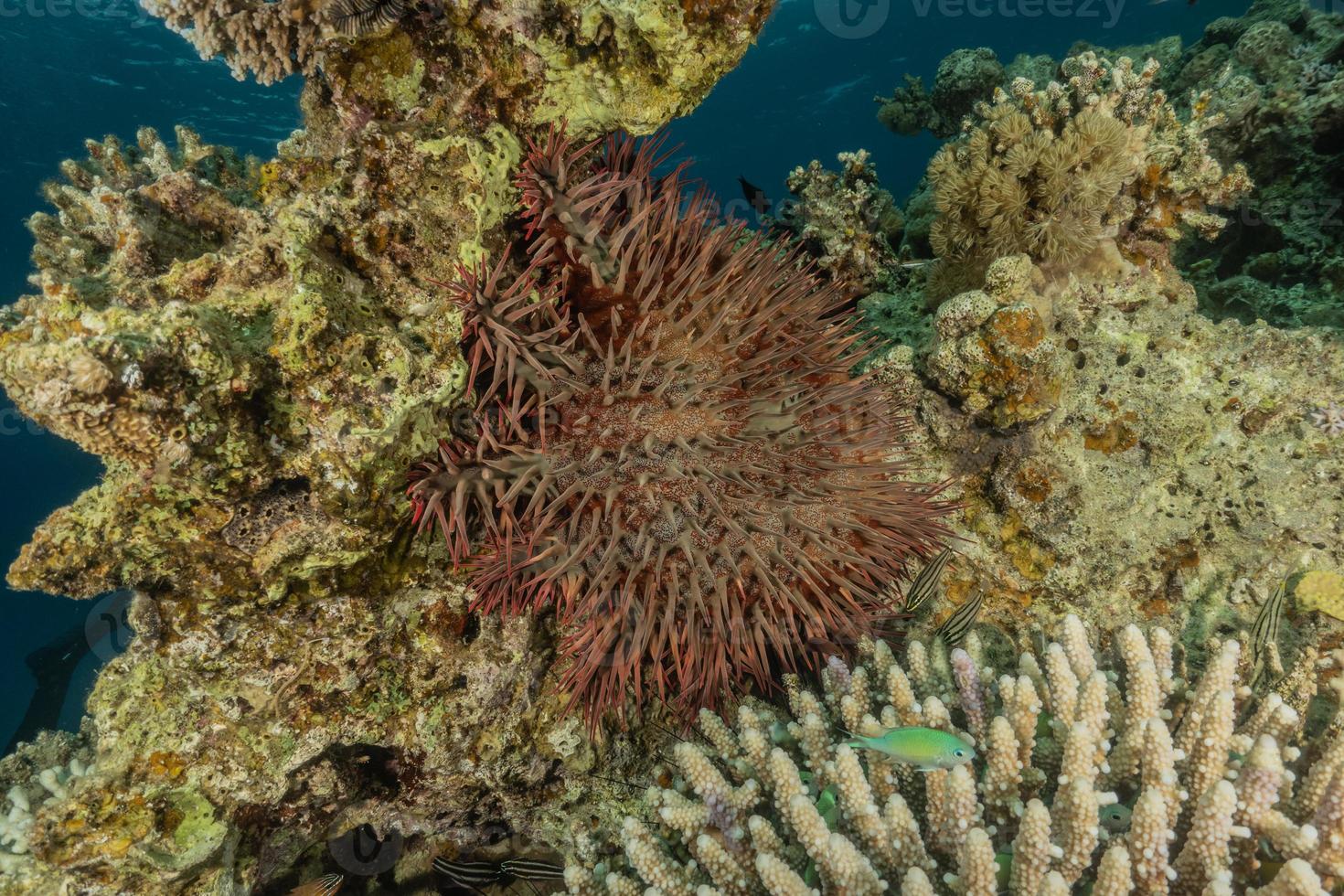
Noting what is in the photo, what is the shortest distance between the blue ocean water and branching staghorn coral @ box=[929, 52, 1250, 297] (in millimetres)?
1814

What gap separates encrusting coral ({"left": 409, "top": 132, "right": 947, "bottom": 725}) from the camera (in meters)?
2.48

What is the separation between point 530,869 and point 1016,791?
2250 mm

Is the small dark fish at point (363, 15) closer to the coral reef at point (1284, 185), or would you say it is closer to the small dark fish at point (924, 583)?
the small dark fish at point (924, 583)

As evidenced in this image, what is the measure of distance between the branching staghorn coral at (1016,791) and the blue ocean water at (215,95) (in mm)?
2628

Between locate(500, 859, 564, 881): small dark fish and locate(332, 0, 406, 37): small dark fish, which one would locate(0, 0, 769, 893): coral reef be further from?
locate(500, 859, 564, 881): small dark fish

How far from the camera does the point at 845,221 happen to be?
514cm

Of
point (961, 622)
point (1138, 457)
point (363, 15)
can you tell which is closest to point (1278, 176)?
point (1138, 457)

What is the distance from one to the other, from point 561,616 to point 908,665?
1.70 metres

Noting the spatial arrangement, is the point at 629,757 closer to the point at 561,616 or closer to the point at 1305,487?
the point at 561,616

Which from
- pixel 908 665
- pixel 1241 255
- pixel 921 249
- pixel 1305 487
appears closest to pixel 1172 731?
pixel 908 665

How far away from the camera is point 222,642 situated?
2.41m

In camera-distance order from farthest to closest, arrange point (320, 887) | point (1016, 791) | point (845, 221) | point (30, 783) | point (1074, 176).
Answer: point (845, 221) < point (30, 783) < point (1074, 176) < point (320, 887) < point (1016, 791)

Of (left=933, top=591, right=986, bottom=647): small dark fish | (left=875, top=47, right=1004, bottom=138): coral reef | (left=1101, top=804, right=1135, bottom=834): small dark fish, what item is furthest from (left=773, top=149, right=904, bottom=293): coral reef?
(left=875, top=47, right=1004, bottom=138): coral reef

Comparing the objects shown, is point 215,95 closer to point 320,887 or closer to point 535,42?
point 535,42
